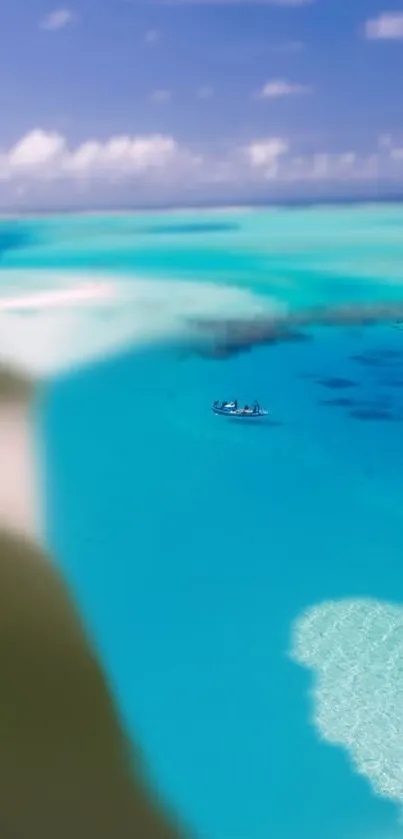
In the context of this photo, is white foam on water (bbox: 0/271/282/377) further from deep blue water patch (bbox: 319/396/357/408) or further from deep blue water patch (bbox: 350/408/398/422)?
deep blue water patch (bbox: 350/408/398/422)

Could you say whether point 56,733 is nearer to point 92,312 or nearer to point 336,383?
point 336,383

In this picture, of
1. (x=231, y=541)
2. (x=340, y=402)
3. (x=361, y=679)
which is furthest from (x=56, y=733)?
(x=340, y=402)

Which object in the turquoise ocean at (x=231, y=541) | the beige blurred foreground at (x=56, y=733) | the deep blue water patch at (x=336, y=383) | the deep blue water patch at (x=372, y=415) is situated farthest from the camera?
the deep blue water patch at (x=336, y=383)

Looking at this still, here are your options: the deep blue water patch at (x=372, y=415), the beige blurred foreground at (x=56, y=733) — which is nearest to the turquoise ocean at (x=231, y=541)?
the deep blue water patch at (x=372, y=415)

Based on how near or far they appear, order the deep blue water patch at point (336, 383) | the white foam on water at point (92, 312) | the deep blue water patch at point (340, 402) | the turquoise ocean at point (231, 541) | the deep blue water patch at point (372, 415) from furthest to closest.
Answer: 1. the white foam on water at point (92, 312)
2. the deep blue water patch at point (336, 383)
3. the deep blue water patch at point (340, 402)
4. the deep blue water patch at point (372, 415)
5. the turquoise ocean at point (231, 541)

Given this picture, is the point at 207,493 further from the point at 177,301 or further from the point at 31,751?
the point at 177,301

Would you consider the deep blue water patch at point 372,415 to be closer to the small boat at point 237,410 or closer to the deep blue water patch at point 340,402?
the deep blue water patch at point 340,402

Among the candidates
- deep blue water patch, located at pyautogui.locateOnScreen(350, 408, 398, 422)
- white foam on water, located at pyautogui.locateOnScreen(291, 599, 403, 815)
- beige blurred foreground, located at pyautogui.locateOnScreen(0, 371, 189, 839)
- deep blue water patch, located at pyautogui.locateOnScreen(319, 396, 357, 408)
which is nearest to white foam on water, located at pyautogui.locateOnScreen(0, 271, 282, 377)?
deep blue water patch, located at pyautogui.locateOnScreen(319, 396, 357, 408)
